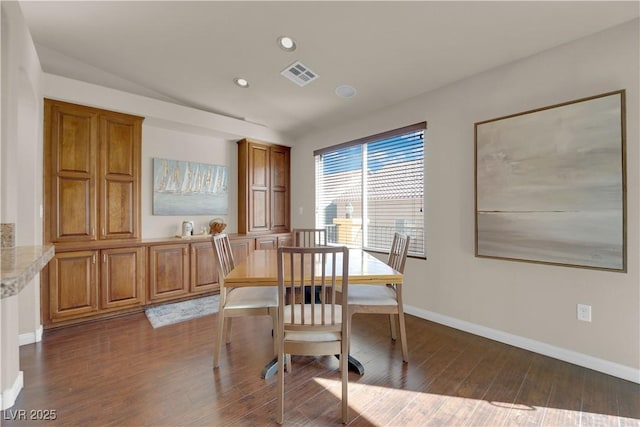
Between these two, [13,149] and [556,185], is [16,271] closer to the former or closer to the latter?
[13,149]

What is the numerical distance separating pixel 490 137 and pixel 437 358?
6.55ft

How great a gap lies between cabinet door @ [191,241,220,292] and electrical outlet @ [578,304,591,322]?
3.78 metres

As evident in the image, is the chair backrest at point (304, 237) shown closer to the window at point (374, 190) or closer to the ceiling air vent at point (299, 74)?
the window at point (374, 190)

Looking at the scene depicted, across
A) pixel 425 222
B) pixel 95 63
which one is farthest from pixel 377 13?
pixel 95 63

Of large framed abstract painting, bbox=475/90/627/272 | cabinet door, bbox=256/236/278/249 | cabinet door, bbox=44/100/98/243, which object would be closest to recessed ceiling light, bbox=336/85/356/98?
large framed abstract painting, bbox=475/90/627/272

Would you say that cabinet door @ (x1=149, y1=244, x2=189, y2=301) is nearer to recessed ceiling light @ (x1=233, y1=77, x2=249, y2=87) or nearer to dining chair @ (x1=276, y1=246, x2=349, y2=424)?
recessed ceiling light @ (x1=233, y1=77, x2=249, y2=87)

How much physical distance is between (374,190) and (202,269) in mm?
2585

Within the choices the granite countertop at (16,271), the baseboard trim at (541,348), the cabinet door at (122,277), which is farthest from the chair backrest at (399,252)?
the cabinet door at (122,277)

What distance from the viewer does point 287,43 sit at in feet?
8.66

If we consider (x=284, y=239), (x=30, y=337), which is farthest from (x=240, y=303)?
(x=284, y=239)

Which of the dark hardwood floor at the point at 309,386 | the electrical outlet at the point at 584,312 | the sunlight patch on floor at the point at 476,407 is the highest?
the electrical outlet at the point at 584,312

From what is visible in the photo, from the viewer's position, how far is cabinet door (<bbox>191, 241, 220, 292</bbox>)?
3.81 meters

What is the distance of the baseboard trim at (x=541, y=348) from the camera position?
2000mm

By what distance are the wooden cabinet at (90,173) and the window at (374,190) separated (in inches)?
102
